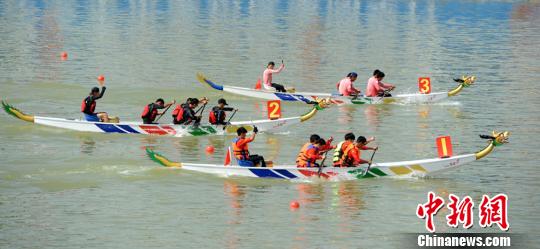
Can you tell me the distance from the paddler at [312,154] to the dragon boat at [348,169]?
21 centimetres

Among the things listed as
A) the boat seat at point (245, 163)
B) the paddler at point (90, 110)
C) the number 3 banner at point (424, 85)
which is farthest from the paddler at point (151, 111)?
the number 3 banner at point (424, 85)

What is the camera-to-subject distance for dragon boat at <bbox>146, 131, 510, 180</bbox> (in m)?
38.4

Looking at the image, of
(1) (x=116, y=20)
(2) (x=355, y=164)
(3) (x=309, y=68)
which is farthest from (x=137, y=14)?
(2) (x=355, y=164)

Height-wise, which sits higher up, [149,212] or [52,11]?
[52,11]

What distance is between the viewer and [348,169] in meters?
38.5

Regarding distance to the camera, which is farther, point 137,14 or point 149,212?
point 137,14

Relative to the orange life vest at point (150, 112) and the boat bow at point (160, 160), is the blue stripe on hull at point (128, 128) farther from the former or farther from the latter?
the boat bow at point (160, 160)

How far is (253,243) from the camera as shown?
32.8 meters

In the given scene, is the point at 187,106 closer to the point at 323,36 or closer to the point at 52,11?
the point at 323,36

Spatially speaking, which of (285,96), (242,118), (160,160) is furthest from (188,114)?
(285,96)

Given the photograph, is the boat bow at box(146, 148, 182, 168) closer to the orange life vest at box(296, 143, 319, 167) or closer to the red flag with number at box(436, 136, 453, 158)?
the orange life vest at box(296, 143, 319, 167)

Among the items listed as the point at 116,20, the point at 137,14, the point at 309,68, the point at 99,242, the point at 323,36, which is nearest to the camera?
the point at 99,242

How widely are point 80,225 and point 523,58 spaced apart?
50814mm

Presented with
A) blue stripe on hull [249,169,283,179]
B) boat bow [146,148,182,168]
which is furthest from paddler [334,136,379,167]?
boat bow [146,148,182,168]
